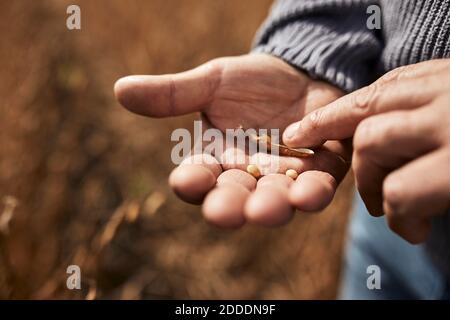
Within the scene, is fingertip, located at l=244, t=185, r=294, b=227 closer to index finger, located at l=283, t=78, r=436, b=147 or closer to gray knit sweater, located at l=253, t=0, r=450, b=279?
index finger, located at l=283, t=78, r=436, b=147

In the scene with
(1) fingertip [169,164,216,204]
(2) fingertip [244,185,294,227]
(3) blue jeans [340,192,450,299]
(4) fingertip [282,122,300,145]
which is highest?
(4) fingertip [282,122,300,145]

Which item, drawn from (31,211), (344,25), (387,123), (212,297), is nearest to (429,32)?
(344,25)

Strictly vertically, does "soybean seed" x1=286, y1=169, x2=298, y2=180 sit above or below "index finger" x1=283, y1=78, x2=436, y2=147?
below

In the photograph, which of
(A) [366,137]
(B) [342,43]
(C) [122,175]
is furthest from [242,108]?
(C) [122,175]

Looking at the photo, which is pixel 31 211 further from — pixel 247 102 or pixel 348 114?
pixel 348 114

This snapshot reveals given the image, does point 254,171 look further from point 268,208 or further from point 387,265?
point 387,265

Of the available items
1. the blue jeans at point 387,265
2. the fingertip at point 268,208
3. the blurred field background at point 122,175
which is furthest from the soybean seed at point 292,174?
the blurred field background at point 122,175

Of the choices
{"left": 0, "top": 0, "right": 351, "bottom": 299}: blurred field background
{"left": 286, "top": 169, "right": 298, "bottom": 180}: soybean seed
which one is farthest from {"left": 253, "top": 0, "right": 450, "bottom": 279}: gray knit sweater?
{"left": 0, "top": 0, "right": 351, "bottom": 299}: blurred field background
